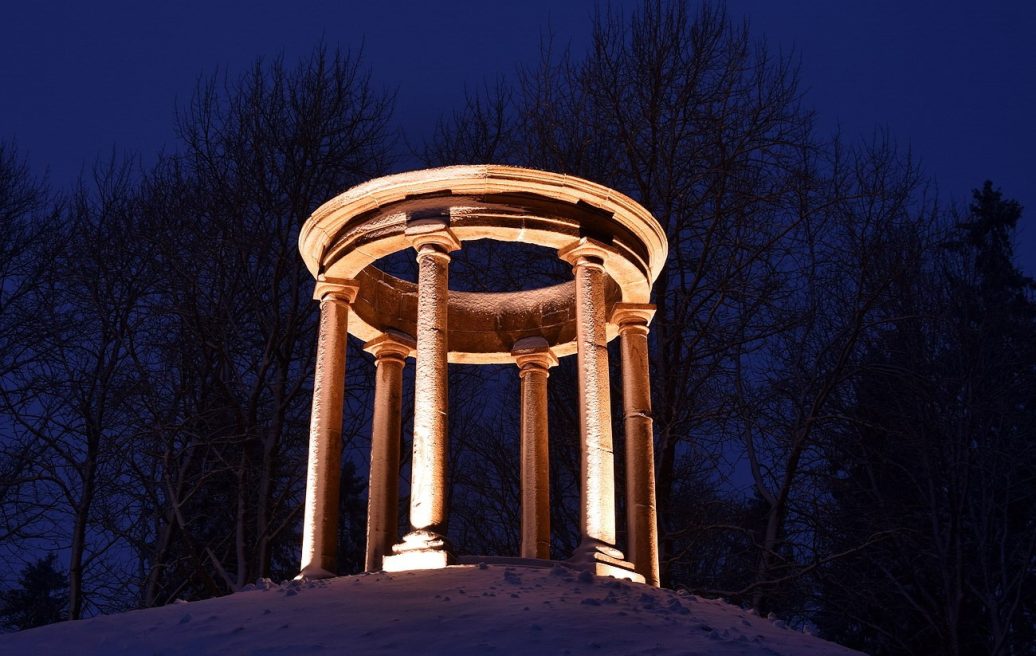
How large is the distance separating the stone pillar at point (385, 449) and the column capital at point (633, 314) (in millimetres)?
4800

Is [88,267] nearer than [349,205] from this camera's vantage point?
No

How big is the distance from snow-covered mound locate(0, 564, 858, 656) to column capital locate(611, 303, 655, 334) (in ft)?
21.7

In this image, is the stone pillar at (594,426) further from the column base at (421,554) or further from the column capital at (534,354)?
the column capital at (534,354)

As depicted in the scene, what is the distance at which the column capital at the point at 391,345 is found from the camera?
22188 mm

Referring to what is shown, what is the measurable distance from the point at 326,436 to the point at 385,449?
103 inches

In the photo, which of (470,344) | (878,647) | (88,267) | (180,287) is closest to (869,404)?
(878,647)

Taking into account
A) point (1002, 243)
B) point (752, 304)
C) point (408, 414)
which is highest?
point (1002, 243)

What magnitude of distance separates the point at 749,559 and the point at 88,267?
20838 millimetres

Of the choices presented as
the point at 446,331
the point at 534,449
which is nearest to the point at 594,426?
the point at 446,331

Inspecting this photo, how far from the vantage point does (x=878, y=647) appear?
32844 mm

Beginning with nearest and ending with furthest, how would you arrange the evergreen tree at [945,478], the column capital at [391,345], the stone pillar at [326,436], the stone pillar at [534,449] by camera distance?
the stone pillar at [326,436]
the stone pillar at [534,449]
the column capital at [391,345]
the evergreen tree at [945,478]

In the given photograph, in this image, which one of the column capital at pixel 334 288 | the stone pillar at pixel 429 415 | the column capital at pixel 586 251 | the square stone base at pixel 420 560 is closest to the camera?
the square stone base at pixel 420 560

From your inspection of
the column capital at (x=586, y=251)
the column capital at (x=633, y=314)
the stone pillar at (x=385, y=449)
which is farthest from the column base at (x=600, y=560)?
the column capital at (x=633, y=314)

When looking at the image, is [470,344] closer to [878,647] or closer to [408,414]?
[408,414]
